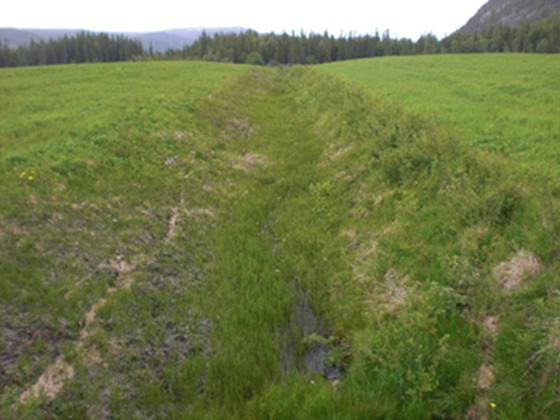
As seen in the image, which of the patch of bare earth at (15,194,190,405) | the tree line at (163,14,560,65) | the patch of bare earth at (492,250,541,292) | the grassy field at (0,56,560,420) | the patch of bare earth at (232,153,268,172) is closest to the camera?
the grassy field at (0,56,560,420)

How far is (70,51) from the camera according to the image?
11675 centimetres

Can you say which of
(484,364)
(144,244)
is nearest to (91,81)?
(144,244)

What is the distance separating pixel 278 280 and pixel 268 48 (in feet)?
398

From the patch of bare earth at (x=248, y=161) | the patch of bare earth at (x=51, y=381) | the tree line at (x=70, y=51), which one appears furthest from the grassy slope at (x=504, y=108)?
the tree line at (x=70, y=51)

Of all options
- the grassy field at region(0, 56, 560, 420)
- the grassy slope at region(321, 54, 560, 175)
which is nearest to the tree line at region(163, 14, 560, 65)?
the grassy slope at region(321, 54, 560, 175)

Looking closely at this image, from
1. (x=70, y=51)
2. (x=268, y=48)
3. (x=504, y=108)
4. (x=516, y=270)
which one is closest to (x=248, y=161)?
(x=504, y=108)

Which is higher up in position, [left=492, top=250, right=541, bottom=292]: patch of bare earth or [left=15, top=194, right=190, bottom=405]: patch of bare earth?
[left=492, top=250, right=541, bottom=292]: patch of bare earth

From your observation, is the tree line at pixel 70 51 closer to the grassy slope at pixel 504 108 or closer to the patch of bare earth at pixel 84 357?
Answer: the grassy slope at pixel 504 108

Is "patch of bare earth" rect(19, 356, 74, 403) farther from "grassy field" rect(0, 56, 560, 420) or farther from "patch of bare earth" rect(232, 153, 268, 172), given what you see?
"patch of bare earth" rect(232, 153, 268, 172)

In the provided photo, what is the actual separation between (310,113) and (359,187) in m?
13.7

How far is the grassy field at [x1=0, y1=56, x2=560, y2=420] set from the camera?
16.9ft

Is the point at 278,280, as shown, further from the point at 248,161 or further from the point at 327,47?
the point at 327,47

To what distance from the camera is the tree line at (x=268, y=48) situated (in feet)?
331

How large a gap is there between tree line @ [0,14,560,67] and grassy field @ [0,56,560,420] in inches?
4148
